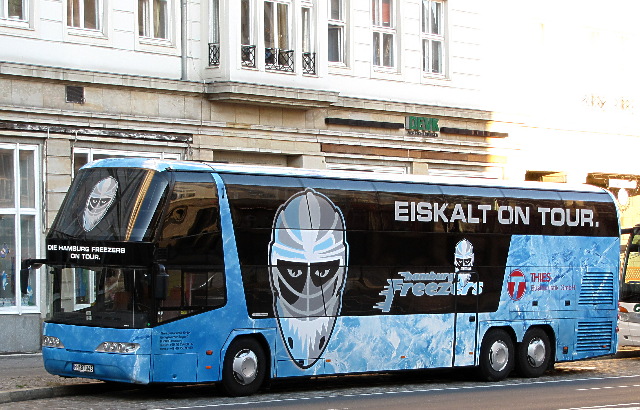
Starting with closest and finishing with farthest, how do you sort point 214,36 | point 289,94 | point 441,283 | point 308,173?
point 308,173 < point 441,283 < point 214,36 < point 289,94

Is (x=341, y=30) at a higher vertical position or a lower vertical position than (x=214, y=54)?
higher

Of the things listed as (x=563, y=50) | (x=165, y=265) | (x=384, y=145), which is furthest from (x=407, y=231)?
(x=563, y=50)

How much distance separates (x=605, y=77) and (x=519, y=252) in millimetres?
15515

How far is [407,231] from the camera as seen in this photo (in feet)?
71.1

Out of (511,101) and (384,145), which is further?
(511,101)

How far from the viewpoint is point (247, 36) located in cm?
2850

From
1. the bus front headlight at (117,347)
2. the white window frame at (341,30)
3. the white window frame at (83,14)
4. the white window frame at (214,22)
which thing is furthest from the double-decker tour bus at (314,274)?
the white window frame at (341,30)

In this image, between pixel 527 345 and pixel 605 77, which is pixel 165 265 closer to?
pixel 527 345

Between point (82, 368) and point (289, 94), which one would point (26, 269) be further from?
point (289, 94)

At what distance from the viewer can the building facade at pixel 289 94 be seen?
2567 centimetres

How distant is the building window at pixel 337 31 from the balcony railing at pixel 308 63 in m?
1.28

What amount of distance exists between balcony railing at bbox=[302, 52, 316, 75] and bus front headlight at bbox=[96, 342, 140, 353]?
12.2 metres

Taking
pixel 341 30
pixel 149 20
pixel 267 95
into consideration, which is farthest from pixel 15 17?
pixel 341 30

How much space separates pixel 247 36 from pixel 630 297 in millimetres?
9681
